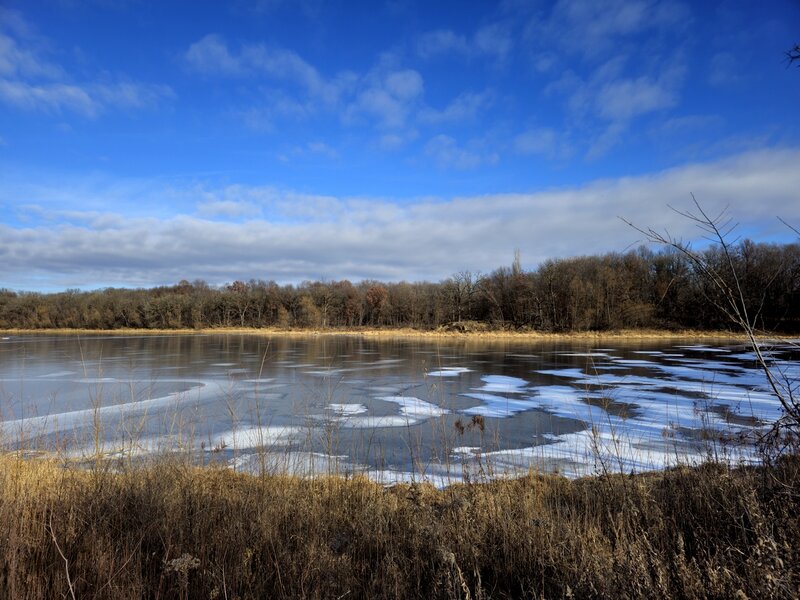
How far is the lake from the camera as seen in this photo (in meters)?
6.36

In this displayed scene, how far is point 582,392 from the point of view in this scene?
1341cm

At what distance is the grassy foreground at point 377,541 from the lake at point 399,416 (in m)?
0.58

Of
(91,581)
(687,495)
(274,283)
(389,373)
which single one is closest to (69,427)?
(91,581)

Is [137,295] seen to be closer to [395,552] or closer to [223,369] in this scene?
[223,369]

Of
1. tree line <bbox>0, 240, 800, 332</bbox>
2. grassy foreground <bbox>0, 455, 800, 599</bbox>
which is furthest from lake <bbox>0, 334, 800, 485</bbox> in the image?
tree line <bbox>0, 240, 800, 332</bbox>

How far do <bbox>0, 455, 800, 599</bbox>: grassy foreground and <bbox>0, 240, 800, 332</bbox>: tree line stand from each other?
4208cm

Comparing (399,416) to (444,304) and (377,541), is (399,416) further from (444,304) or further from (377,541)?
(444,304)

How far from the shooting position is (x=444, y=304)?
66.2m

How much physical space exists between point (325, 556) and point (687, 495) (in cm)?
326

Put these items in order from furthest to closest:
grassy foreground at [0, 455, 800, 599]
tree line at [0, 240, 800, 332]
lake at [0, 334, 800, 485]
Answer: tree line at [0, 240, 800, 332] → lake at [0, 334, 800, 485] → grassy foreground at [0, 455, 800, 599]

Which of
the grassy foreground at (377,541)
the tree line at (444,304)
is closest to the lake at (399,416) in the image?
the grassy foreground at (377,541)

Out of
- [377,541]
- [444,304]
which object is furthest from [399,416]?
[444,304]

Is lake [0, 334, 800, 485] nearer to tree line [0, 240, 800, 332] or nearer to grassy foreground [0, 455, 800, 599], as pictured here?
grassy foreground [0, 455, 800, 599]

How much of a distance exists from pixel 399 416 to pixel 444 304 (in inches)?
2220
